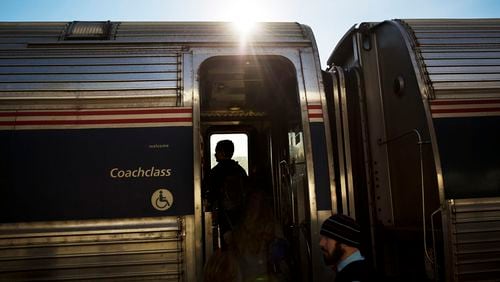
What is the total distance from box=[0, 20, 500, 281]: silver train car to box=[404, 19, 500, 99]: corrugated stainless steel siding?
0.06 ft

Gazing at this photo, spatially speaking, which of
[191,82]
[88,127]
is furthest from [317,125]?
[88,127]

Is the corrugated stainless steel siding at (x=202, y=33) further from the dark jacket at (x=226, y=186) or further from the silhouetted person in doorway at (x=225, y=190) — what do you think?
the dark jacket at (x=226, y=186)

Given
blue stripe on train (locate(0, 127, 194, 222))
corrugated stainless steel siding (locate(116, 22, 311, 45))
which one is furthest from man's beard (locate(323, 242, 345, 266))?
corrugated stainless steel siding (locate(116, 22, 311, 45))

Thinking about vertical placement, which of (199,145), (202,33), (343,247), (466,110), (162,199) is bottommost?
(343,247)

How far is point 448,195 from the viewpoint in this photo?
333 cm

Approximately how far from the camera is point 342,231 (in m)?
2.23

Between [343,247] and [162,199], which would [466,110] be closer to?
[343,247]

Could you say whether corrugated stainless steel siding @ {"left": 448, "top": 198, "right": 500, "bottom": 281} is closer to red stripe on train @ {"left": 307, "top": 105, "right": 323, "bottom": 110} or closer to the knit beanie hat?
red stripe on train @ {"left": 307, "top": 105, "right": 323, "bottom": 110}

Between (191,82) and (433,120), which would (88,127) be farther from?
(433,120)

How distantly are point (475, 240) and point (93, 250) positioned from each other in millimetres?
3051

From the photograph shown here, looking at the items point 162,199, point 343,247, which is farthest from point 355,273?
point 162,199

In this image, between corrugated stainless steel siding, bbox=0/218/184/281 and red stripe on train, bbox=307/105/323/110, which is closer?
corrugated stainless steel siding, bbox=0/218/184/281

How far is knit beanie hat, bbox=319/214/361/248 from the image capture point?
2.21 metres

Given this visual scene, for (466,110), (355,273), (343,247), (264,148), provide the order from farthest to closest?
(264,148)
(466,110)
(343,247)
(355,273)
